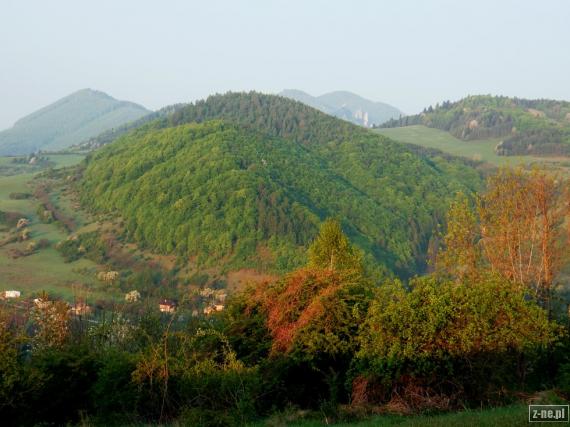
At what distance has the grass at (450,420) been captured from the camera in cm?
1006

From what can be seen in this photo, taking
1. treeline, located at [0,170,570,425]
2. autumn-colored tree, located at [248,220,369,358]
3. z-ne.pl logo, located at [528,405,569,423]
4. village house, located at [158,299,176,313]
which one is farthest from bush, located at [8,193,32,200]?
z-ne.pl logo, located at [528,405,569,423]

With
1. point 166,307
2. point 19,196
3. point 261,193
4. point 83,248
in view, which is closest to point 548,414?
point 166,307

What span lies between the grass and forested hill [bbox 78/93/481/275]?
8842 cm

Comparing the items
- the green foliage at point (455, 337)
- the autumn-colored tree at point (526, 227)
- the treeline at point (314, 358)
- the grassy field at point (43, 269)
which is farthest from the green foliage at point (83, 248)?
the green foliage at point (455, 337)

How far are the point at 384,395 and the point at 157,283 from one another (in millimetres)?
89741

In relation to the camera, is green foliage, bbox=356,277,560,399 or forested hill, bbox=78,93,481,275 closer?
green foliage, bbox=356,277,560,399

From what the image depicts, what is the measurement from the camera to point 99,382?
576 inches

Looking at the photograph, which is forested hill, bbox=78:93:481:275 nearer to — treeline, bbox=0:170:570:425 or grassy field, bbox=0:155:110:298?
grassy field, bbox=0:155:110:298

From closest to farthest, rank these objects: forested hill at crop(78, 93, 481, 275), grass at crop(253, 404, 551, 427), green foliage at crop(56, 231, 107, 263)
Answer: grass at crop(253, 404, 551, 427) → green foliage at crop(56, 231, 107, 263) → forested hill at crop(78, 93, 481, 275)

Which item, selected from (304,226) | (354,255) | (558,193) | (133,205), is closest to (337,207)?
(304,226)

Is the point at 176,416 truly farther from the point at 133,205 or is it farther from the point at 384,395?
the point at 133,205

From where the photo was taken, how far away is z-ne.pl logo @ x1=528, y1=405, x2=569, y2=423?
10.1 m

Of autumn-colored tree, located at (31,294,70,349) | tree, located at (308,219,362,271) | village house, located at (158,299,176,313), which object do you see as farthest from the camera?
village house, located at (158,299,176,313)

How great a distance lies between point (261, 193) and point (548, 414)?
4391 inches
